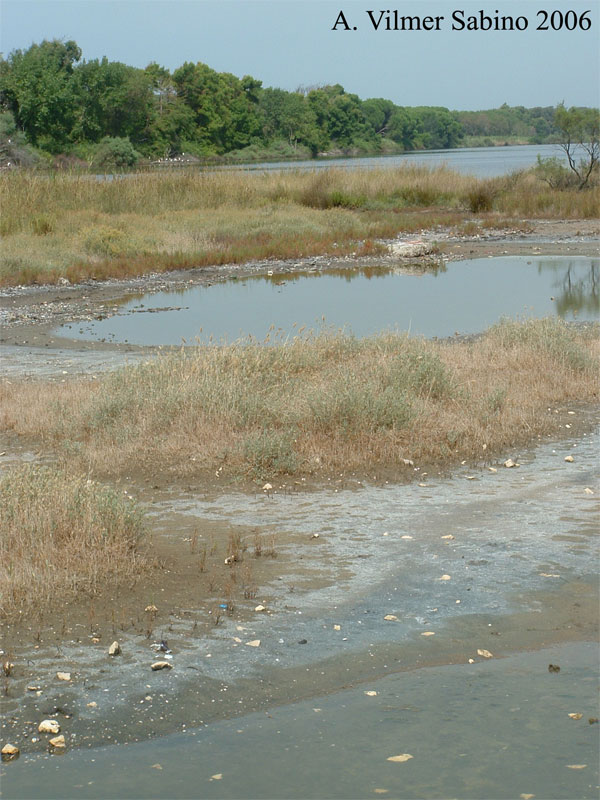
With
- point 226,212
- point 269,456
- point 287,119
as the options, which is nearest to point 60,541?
point 269,456

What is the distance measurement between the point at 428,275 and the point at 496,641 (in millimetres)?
17530

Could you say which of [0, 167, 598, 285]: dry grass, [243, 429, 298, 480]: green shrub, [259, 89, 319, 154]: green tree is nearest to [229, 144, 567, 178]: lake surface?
[0, 167, 598, 285]: dry grass

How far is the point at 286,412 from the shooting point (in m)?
8.41

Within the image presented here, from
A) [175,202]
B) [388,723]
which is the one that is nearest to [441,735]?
[388,723]

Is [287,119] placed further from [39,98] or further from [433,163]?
[433,163]

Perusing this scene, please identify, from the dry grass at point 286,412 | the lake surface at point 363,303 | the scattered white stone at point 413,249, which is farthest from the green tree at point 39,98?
the dry grass at point 286,412

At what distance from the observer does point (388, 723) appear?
4176 millimetres

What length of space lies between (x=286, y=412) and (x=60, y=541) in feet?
10.3

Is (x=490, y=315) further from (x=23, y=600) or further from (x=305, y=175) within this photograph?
(x=305, y=175)

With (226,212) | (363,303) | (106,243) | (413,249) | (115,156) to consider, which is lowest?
(363,303)

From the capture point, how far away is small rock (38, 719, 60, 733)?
4.09 m

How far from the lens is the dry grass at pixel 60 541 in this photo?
17.3 ft

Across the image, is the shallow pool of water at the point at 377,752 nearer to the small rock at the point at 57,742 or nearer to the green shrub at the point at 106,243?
the small rock at the point at 57,742

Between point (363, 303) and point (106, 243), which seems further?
point (106, 243)
